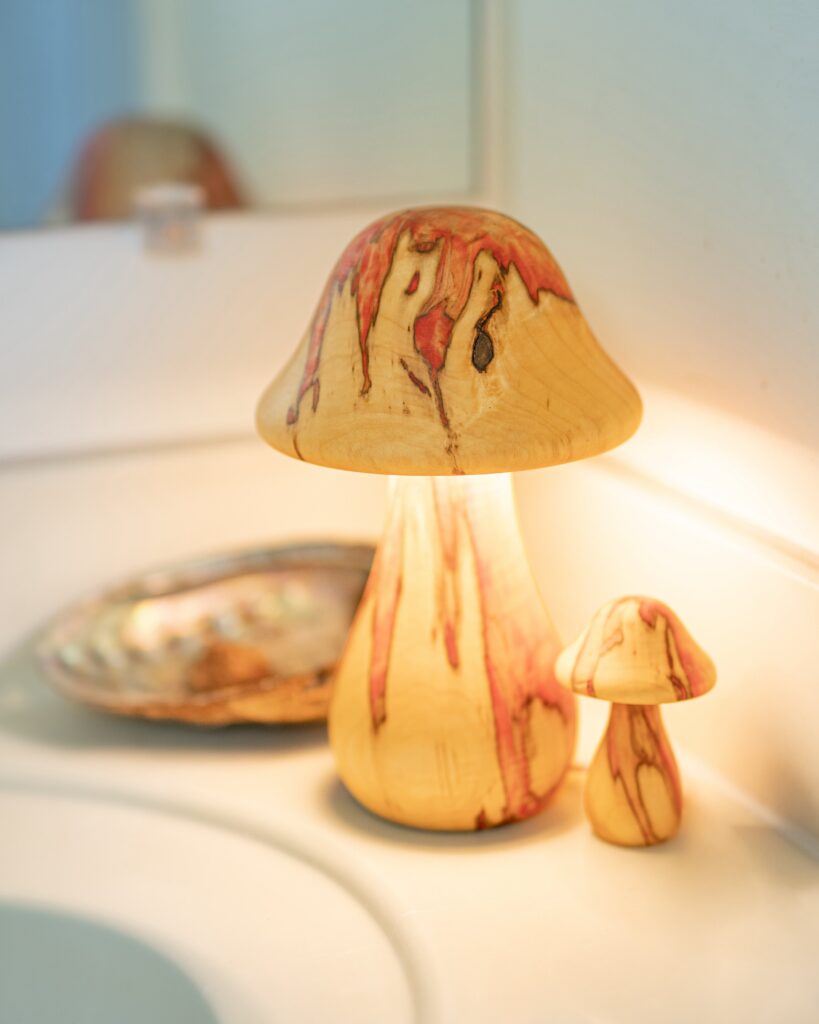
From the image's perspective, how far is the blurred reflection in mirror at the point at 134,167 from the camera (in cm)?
82

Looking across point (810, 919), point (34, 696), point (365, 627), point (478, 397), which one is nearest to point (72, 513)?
point (34, 696)

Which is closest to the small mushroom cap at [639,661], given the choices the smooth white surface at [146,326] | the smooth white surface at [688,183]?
the smooth white surface at [688,183]

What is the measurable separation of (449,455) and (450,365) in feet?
0.13

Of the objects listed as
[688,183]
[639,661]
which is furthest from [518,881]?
[688,183]

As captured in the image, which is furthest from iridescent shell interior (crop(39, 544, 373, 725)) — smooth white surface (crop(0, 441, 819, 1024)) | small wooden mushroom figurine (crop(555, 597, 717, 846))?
small wooden mushroom figurine (crop(555, 597, 717, 846))

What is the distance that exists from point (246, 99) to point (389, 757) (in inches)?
17.6

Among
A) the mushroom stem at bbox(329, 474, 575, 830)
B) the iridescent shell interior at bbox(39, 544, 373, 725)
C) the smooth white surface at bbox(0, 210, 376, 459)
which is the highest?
the smooth white surface at bbox(0, 210, 376, 459)

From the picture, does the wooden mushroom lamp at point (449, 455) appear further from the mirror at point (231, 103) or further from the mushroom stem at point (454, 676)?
the mirror at point (231, 103)

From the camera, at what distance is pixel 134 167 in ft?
2.73

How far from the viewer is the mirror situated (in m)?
0.81

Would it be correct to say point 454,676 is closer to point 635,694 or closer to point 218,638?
point 635,694

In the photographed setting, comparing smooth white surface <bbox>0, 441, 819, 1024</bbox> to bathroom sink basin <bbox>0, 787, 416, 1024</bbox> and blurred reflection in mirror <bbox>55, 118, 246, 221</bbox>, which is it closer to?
bathroom sink basin <bbox>0, 787, 416, 1024</bbox>

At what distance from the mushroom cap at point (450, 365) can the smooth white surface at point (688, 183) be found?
0.26ft

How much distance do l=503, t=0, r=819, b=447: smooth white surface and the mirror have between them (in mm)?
83
